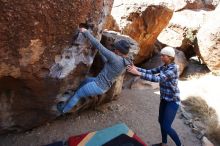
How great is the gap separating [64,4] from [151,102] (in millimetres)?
4242

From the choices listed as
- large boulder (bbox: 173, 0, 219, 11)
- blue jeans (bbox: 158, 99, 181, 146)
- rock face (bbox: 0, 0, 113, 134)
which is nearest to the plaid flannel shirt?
blue jeans (bbox: 158, 99, 181, 146)

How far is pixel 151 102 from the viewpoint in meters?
8.20

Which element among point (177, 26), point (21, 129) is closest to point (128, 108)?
point (21, 129)

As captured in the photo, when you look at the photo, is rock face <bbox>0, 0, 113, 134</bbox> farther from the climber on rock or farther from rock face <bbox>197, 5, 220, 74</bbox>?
rock face <bbox>197, 5, 220, 74</bbox>

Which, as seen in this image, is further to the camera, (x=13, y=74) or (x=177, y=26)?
(x=177, y=26)

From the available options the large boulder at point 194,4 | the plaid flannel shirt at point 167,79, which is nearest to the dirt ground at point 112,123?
the plaid flannel shirt at point 167,79

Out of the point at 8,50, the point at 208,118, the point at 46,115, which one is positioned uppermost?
the point at 8,50

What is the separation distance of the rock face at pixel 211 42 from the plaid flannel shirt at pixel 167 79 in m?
5.49

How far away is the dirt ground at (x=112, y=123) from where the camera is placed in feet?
19.9

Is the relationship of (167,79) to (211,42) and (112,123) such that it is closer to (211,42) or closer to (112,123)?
(112,123)

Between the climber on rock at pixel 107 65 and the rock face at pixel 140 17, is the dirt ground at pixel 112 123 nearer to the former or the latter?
the climber on rock at pixel 107 65

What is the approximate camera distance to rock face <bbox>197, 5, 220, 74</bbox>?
33.9ft

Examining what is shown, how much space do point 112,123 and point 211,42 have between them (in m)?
5.29

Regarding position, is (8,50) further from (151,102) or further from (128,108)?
(151,102)
